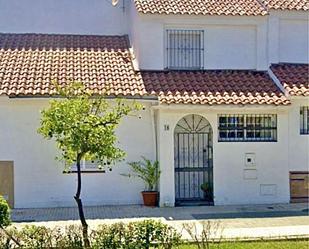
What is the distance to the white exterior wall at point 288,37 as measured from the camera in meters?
21.3


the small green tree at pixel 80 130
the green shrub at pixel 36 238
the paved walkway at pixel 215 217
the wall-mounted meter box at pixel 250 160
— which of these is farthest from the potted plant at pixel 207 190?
the green shrub at pixel 36 238

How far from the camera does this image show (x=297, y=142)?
19.5 m

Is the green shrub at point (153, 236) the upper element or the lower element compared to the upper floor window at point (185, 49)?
lower

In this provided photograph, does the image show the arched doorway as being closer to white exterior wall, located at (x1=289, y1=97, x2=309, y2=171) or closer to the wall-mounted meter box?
the wall-mounted meter box

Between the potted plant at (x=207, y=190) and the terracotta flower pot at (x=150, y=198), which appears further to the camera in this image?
the potted plant at (x=207, y=190)

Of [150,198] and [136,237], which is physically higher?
[136,237]

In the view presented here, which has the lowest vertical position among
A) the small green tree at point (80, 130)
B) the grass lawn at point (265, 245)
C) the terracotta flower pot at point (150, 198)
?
the grass lawn at point (265, 245)

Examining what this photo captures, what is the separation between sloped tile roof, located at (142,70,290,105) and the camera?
1886 centimetres

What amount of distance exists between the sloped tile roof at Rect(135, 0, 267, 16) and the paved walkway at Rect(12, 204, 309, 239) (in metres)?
8.07

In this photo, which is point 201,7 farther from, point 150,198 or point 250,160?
point 150,198

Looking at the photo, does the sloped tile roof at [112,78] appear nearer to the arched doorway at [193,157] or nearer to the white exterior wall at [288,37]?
the arched doorway at [193,157]

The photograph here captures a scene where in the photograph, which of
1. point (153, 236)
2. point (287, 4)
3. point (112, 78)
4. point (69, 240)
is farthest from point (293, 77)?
point (69, 240)

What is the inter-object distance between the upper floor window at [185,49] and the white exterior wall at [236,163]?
3112mm

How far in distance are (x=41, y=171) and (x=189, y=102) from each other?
6.10m
